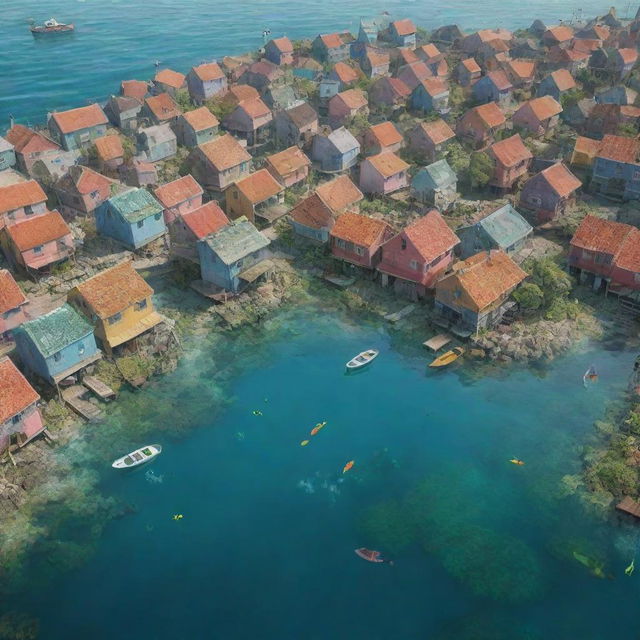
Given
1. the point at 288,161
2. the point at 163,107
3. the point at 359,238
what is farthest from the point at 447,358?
the point at 163,107

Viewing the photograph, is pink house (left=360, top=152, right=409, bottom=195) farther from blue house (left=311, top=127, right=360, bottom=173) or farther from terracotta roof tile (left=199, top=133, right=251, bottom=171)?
terracotta roof tile (left=199, top=133, right=251, bottom=171)

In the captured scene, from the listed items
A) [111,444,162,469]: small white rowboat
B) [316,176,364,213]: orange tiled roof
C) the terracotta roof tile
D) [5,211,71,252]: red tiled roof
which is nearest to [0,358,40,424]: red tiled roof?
[111,444,162,469]: small white rowboat

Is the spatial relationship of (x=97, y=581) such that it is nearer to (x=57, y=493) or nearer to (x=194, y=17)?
(x=57, y=493)

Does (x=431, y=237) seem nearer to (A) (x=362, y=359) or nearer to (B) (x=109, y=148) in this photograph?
(A) (x=362, y=359)

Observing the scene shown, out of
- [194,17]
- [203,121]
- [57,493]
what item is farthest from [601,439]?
[194,17]

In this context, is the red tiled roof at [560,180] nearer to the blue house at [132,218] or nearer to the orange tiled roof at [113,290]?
the blue house at [132,218]

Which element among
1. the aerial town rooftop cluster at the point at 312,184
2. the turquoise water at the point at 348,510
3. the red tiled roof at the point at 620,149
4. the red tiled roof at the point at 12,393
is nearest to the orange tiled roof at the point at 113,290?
the aerial town rooftop cluster at the point at 312,184

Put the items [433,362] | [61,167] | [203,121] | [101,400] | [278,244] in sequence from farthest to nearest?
[203,121]
[61,167]
[278,244]
[433,362]
[101,400]
